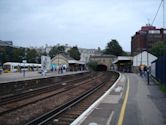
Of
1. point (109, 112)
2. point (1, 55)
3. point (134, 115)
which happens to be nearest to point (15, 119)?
point (109, 112)

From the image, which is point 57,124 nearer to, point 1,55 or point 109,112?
point 109,112

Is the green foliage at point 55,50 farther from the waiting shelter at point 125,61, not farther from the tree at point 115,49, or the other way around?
the waiting shelter at point 125,61

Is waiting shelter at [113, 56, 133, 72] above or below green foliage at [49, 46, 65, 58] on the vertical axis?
below

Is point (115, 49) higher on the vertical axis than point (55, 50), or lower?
higher

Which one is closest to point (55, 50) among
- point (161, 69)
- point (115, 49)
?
point (115, 49)

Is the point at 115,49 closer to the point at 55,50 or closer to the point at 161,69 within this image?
the point at 55,50

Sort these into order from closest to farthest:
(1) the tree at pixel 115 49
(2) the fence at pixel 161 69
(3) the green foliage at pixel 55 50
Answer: (2) the fence at pixel 161 69 < (1) the tree at pixel 115 49 < (3) the green foliage at pixel 55 50

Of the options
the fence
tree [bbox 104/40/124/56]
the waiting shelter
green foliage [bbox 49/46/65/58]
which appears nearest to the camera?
the fence

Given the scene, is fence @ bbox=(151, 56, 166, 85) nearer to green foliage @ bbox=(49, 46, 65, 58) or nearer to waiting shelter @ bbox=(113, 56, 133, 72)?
waiting shelter @ bbox=(113, 56, 133, 72)

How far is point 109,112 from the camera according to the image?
12.3 meters

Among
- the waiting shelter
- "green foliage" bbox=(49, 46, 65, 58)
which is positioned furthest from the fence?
"green foliage" bbox=(49, 46, 65, 58)

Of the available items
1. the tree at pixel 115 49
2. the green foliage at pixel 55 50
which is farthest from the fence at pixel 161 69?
the green foliage at pixel 55 50

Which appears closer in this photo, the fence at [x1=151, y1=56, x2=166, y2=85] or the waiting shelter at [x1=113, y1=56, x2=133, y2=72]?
the fence at [x1=151, y1=56, x2=166, y2=85]

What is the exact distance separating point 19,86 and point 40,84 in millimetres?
6270
